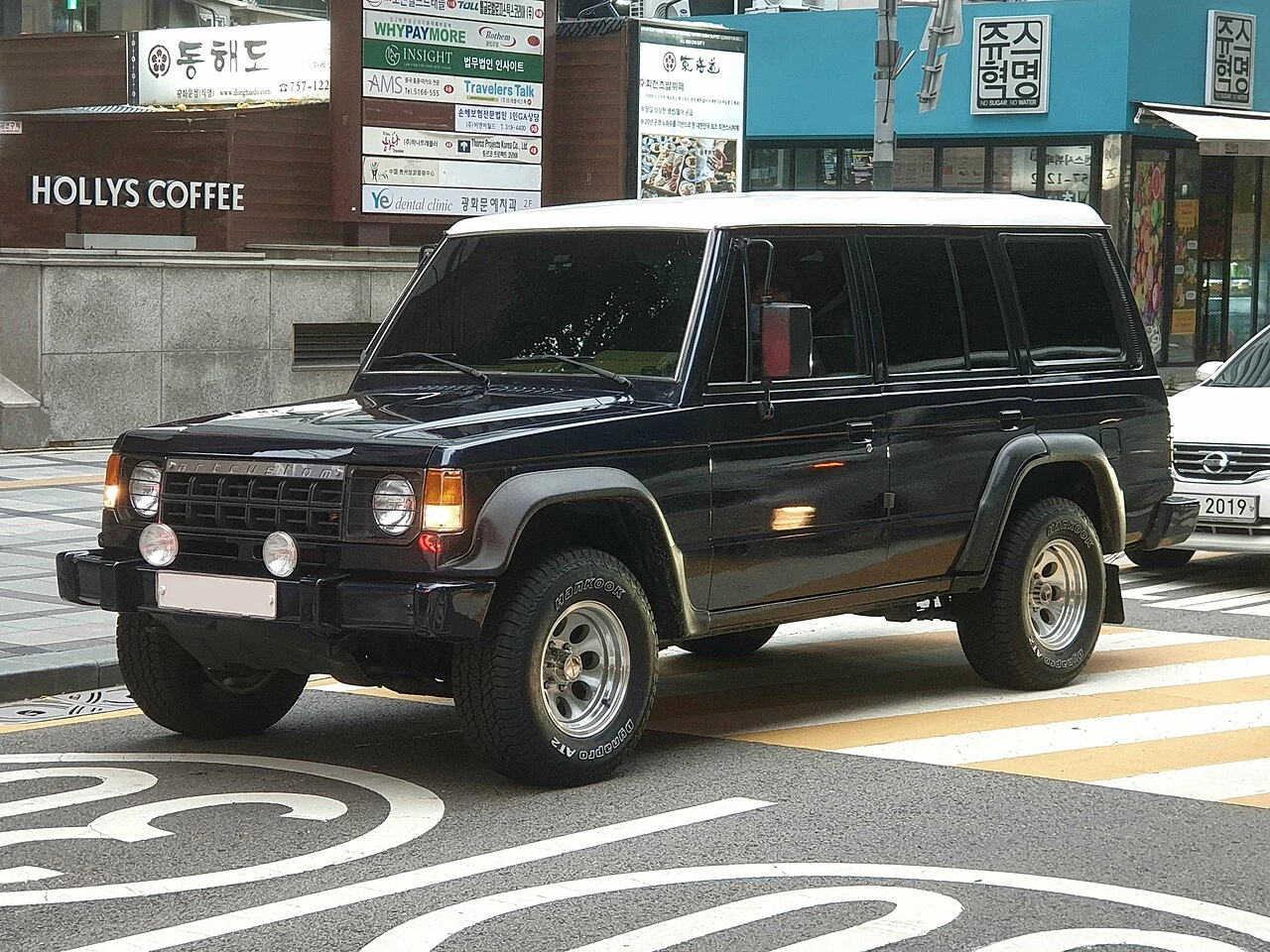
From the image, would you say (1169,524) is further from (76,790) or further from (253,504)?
(76,790)

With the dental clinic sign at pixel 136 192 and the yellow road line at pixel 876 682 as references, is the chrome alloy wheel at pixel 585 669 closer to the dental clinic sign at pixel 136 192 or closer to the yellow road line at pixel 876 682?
the yellow road line at pixel 876 682

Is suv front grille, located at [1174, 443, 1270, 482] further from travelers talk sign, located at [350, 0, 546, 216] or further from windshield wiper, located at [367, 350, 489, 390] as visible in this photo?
travelers talk sign, located at [350, 0, 546, 216]

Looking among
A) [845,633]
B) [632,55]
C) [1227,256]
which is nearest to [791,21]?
[1227,256]

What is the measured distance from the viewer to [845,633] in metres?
10.4

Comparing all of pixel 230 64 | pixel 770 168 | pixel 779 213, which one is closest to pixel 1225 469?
pixel 779 213

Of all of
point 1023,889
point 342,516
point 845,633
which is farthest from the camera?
point 845,633

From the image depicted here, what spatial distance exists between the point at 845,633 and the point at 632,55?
1318cm

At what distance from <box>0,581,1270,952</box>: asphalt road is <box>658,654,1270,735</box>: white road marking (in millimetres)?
62

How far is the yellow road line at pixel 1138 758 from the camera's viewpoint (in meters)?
7.09

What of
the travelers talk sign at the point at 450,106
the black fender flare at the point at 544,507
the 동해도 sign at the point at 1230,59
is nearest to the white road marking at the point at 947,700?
the black fender flare at the point at 544,507

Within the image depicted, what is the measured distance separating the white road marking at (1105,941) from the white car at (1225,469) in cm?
660

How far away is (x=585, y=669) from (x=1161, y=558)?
6.81 meters

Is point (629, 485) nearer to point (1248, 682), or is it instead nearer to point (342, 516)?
point (342, 516)

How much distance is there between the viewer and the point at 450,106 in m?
20.8
